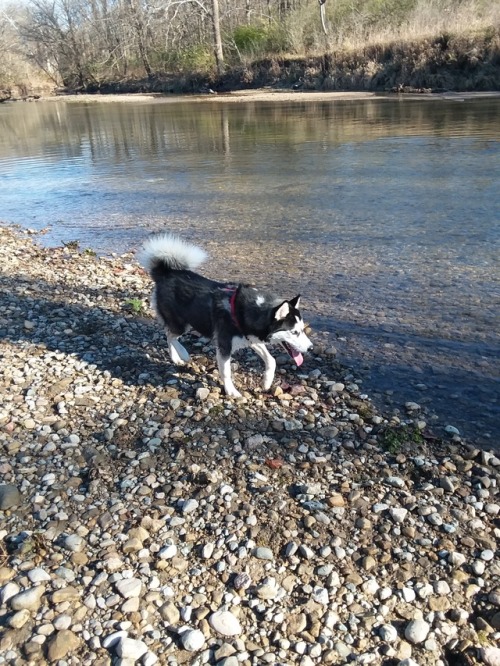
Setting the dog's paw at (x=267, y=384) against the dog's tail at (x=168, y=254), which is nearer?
the dog's paw at (x=267, y=384)

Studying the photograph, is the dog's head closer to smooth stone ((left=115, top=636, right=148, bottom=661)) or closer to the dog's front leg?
the dog's front leg

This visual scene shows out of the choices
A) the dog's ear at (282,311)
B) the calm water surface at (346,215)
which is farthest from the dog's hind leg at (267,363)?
the calm water surface at (346,215)

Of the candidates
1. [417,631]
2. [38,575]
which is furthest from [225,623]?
[38,575]

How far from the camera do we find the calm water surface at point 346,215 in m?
6.43

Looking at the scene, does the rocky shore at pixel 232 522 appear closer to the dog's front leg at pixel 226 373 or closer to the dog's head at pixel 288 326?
the dog's front leg at pixel 226 373

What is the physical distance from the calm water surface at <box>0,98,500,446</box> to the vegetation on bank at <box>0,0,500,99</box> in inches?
468

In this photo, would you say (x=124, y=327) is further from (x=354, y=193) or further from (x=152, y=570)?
(x=354, y=193)

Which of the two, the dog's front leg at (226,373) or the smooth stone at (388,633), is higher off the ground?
the dog's front leg at (226,373)

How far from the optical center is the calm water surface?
6430 millimetres

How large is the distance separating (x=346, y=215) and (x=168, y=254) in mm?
7330

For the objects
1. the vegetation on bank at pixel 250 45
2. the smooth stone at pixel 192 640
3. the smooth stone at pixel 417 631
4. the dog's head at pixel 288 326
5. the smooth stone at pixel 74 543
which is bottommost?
the smooth stone at pixel 417 631

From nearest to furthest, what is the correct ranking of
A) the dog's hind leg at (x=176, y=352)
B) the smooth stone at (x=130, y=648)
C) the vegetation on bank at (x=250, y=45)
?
the smooth stone at (x=130, y=648) < the dog's hind leg at (x=176, y=352) < the vegetation on bank at (x=250, y=45)

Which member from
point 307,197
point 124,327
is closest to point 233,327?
point 124,327

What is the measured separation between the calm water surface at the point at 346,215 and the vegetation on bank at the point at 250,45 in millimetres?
11896
